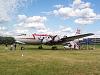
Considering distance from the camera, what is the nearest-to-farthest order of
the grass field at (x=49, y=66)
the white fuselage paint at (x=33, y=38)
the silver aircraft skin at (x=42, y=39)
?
the grass field at (x=49, y=66)
the silver aircraft skin at (x=42, y=39)
the white fuselage paint at (x=33, y=38)

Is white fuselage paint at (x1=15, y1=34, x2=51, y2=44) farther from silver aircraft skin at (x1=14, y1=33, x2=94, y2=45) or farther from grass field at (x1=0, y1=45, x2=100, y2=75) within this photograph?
grass field at (x1=0, y1=45, x2=100, y2=75)

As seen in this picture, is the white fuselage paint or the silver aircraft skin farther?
the white fuselage paint

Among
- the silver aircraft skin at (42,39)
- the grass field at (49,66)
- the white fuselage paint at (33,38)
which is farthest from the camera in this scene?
the white fuselage paint at (33,38)

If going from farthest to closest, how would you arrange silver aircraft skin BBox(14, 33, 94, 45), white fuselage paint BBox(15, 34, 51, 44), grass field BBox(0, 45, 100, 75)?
1. white fuselage paint BBox(15, 34, 51, 44)
2. silver aircraft skin BBox(14, 33, 94, 45)
3. grass field BBox(0, 45, 100, 75)

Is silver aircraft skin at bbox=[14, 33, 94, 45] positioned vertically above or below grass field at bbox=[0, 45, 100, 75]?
above

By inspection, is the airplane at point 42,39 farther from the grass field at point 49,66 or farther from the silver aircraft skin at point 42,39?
the grass field at point 49,66

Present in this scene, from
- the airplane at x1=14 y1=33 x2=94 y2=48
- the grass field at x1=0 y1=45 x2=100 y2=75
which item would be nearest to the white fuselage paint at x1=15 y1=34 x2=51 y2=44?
the airplane at x1=14 y1=33 x2=94 y2=48

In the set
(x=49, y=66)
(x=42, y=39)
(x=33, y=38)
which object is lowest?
(x=49, y=66)

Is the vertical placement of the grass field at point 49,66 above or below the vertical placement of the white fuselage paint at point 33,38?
below

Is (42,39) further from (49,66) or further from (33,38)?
(49,66)

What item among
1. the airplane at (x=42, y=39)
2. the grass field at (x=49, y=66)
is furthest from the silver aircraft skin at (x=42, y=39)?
the grass field at (x=49, y=66)

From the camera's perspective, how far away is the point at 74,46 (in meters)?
64.8

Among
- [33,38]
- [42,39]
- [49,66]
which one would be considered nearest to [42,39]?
[42,39]

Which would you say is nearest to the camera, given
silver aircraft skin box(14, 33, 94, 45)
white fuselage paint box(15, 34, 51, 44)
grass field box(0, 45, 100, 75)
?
grass field box(0, 45, 100, 75)
